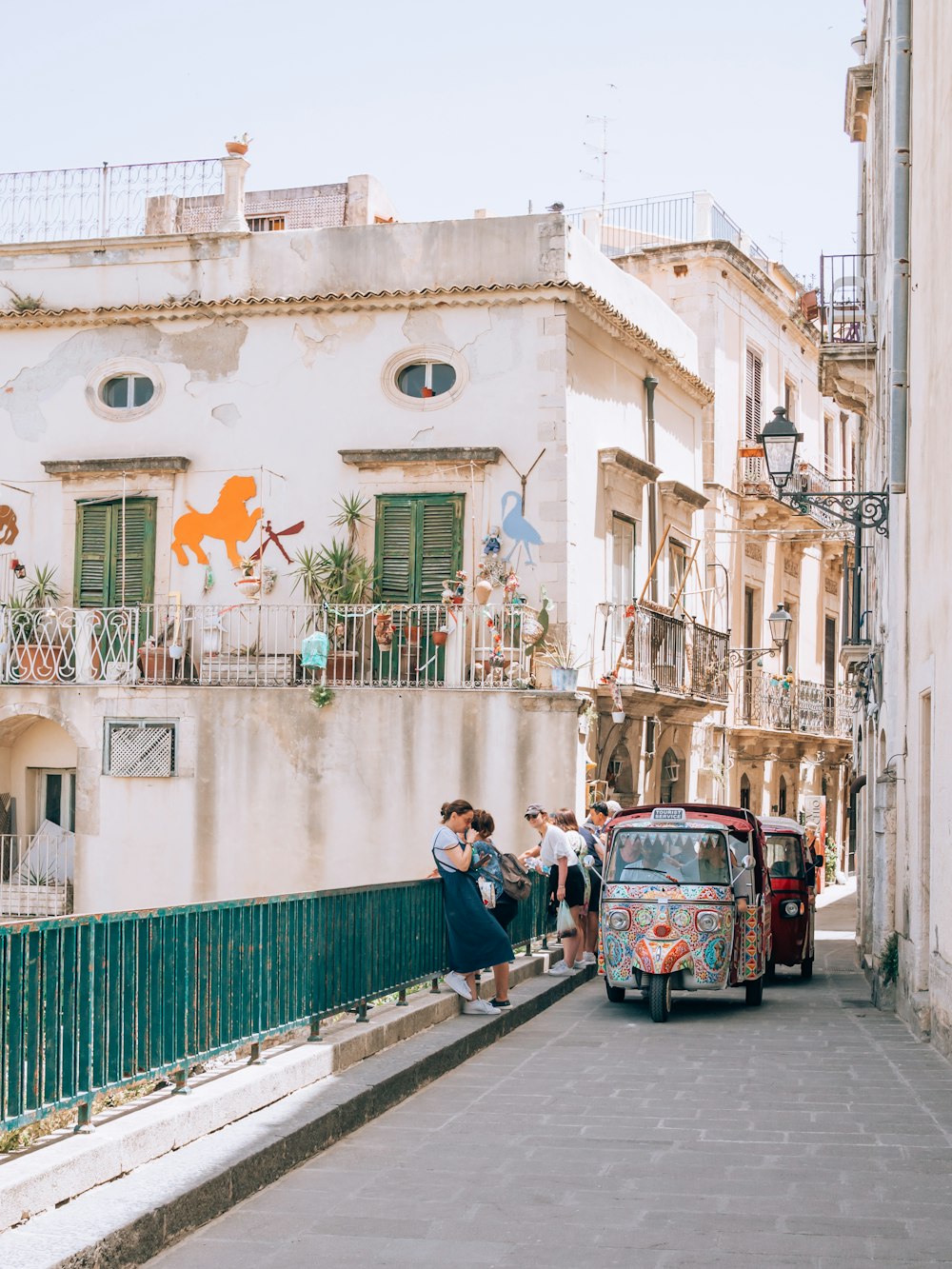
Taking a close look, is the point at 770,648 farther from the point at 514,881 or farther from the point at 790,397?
the point at 514,881

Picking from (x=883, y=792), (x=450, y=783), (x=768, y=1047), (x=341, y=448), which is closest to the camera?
(x=768, y=1047)

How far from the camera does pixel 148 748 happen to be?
75.9 feet

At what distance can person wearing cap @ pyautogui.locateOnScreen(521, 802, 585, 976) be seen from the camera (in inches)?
695

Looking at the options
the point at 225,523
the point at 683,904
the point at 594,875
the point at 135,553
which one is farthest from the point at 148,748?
the point at 683,904

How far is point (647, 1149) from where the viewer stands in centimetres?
875

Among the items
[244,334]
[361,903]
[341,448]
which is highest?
[244,334]

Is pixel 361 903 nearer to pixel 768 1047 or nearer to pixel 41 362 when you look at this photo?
pixel 768 1047

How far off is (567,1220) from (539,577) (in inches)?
641

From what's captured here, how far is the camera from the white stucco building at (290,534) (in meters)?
22.6

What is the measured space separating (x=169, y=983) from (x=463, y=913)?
18.0 ft

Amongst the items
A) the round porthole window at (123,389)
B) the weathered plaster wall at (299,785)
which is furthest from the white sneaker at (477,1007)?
the round porthole window at (123,389)

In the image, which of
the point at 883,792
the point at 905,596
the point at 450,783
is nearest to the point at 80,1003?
the point at 905,596

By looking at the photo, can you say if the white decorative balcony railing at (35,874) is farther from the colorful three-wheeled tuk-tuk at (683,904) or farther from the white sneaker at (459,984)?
the white sneaker at (459,984)

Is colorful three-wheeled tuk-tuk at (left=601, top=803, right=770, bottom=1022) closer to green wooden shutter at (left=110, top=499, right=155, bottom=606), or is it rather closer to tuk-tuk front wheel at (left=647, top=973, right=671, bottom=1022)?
tuk-tuk front wheel at (left=647, top=973, right=671, bottom=1022)
